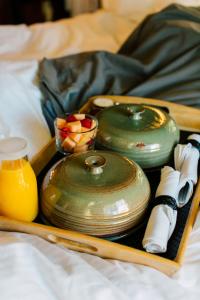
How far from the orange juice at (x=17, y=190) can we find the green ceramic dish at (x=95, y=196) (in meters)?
0.02

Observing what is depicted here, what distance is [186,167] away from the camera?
2.47 ft

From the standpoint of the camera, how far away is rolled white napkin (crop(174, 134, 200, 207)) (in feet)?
2.34

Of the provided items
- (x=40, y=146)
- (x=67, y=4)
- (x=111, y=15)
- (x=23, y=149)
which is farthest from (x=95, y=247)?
(x=67, y=4)

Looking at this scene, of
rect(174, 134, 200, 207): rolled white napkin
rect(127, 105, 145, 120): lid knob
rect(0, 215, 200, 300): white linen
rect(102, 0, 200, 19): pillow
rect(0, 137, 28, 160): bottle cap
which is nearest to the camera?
rect(0, 215, 200, 300): white linen

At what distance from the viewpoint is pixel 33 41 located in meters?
1.54

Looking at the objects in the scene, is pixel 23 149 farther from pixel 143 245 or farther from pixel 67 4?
pixel 67 4

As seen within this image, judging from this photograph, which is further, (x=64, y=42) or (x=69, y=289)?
(x=64, y=42)

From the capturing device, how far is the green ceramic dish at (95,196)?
0.59m

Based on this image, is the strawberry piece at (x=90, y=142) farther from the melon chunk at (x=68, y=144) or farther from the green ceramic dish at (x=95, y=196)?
the green ceramic dish at (x=95, y=196)

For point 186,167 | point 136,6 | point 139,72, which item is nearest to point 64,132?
point 186,167

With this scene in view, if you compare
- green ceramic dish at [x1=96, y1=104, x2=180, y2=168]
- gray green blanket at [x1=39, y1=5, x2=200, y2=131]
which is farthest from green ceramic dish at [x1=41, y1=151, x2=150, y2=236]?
gray green blanket at [x1=39, y1=5, x2=200, y2=131]

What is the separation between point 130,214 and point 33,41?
1126mm

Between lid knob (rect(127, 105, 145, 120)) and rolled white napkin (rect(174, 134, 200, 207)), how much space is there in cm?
11

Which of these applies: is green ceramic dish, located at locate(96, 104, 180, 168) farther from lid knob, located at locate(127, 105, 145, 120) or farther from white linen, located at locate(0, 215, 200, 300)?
white linen, located at locate(0, 215, 200, 300)
